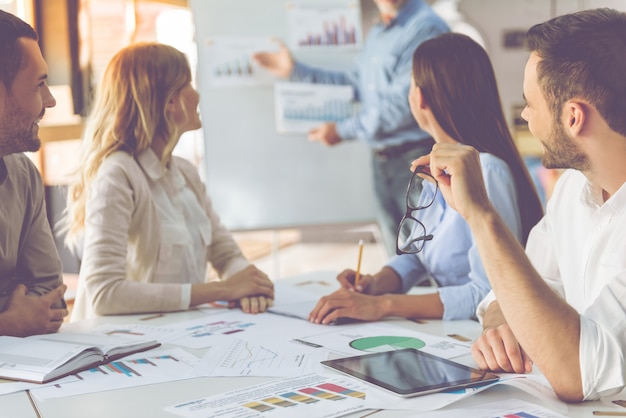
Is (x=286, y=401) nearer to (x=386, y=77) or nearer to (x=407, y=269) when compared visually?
(x=407, y=269)

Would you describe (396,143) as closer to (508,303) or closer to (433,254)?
(433,254)

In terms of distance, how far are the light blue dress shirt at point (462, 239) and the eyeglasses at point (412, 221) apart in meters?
0.24

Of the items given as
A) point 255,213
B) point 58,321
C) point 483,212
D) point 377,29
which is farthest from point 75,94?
point 483,212

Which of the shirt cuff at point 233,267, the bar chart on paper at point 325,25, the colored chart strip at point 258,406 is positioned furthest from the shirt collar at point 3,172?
the bar chart on paper at point 325,25

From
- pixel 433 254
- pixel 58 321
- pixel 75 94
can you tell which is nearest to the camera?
pixel 58 321

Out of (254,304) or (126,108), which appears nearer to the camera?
(254,304)

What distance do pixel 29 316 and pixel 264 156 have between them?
7.03 feet

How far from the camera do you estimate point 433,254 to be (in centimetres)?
189

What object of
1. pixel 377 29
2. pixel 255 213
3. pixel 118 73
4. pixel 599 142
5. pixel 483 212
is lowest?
pixel 255 213

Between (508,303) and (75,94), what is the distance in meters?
3.84

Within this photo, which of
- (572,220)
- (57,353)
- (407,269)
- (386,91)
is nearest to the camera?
(57,353)

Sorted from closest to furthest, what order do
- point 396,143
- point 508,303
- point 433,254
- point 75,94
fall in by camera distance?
point 508,303
point 433,254
point 396,143
point 75,94

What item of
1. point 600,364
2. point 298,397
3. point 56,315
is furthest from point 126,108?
point 600,364

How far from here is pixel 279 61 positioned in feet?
11.7
